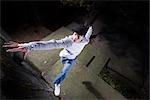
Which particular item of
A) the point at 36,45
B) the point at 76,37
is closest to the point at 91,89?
the point at 76,37

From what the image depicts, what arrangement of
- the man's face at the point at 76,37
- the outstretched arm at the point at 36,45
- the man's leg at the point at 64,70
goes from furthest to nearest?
the man's leg at the point at 64,70 → the man's face at the point at 76,37 → the outstretched arm at the point at 36,45

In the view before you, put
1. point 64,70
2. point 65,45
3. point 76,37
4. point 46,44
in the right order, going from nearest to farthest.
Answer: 1. point 46,44
2. point 65,45
3. point 76,37
4. point 64,70

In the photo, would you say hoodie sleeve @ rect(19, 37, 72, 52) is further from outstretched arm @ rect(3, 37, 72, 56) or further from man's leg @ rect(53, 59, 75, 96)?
man's leg @ rect(53, 59, 75, 96)

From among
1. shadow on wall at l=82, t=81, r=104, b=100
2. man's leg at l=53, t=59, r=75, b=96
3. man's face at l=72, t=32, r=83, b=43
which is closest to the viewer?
man's face at l=72, t=32, r=83, b=43

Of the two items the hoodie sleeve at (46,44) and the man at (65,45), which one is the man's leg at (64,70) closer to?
the man at (65,45)

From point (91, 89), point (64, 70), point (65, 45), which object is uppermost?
point (65, 45)

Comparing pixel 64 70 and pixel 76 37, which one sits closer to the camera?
pixel 76 37

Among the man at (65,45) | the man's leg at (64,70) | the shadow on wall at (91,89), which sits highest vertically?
the man at (65,45)

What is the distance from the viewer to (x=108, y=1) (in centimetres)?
848

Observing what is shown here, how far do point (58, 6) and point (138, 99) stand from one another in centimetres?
412

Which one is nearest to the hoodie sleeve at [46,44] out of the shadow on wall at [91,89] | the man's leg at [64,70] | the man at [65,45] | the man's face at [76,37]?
the man at [65,45]

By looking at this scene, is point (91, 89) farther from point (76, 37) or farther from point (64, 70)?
point (76, 37)

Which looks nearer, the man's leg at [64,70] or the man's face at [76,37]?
the man's face at [76,37]

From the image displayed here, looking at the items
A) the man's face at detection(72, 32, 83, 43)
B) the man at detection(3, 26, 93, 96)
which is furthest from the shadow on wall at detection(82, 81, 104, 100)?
the man's face at detection(72, 32, 83, 43)
